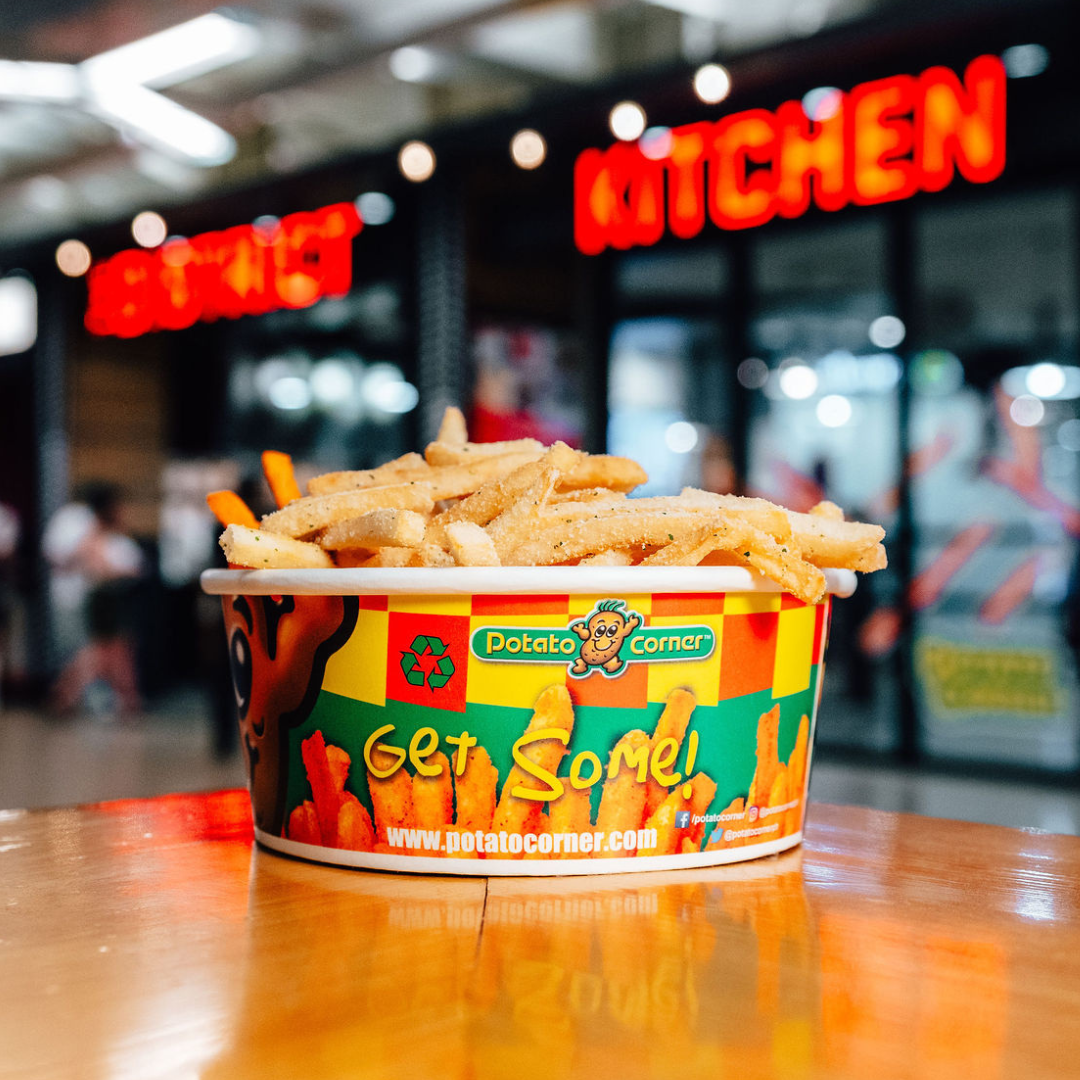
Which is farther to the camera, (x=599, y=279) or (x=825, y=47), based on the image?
(x=599, y=279)

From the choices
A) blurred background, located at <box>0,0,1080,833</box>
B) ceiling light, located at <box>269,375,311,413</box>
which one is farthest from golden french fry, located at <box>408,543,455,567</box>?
ceiling light, located at <box>269,375,311,413</box>

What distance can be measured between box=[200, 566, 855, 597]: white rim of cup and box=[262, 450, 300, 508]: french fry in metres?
0.19

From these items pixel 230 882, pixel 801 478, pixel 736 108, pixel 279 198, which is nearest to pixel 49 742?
pixel 279 198

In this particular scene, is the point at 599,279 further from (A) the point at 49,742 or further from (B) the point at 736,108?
(A) the point at 49,742

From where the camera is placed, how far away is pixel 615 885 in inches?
34.6

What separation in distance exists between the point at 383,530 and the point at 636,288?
601 cm

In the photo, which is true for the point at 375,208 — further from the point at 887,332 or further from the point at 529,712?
the point at 529,712

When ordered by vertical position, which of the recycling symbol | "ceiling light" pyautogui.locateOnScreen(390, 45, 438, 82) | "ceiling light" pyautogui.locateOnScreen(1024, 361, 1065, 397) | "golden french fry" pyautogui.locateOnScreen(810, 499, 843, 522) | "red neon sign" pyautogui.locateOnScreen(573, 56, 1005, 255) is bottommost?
the recycling symbol

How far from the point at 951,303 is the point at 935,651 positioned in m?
1.66

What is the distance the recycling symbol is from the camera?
0.87 m

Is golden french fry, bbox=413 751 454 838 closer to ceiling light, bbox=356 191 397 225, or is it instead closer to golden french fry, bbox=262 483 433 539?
golden french fry, bbox=262 483 433 539

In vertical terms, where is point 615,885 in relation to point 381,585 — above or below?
below

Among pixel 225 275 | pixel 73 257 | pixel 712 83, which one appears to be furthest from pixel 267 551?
pixel 73 257

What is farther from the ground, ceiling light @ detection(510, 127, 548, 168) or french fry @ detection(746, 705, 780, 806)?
ceiling light @ detection(510, 127, 548, 168)
